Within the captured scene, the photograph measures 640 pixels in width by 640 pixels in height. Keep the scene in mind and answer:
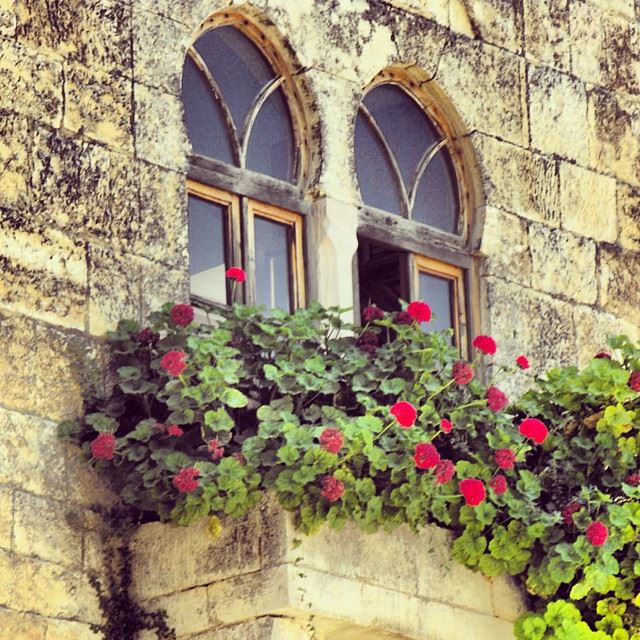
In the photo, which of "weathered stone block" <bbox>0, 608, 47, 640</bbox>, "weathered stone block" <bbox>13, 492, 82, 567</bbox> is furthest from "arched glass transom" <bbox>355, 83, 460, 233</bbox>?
"weathered stone block" <bbox>0, 608, 47, 640</bbox>

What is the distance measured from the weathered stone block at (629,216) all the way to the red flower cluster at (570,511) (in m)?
2.13

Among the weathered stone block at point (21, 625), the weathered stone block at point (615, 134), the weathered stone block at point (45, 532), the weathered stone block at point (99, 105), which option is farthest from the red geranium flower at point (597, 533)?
the weathered stone block at point (615, 134)

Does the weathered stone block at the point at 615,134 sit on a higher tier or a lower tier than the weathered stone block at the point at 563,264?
higher

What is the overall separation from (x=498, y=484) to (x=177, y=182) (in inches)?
60.3

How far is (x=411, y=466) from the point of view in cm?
742

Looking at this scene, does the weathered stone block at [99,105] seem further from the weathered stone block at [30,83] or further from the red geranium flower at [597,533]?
the red geranium flower at [597,533]

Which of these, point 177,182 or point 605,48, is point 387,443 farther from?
point 605,48

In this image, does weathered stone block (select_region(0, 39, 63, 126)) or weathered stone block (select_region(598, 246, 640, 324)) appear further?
weathered stone block (select_region(598, 246, 640, 324))

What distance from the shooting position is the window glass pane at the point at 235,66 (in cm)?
848

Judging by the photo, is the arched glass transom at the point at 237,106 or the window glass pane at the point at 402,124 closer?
the arched glass transom at the point at 237,106

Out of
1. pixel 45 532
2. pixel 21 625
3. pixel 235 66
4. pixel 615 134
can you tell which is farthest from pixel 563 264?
pixel 21 625

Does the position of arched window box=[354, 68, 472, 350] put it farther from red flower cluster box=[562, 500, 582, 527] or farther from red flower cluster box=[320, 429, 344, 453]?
red flower cluster box=[320, 429, 344, 453]

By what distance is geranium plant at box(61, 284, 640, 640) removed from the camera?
734 cm

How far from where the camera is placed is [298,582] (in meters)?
7.23
